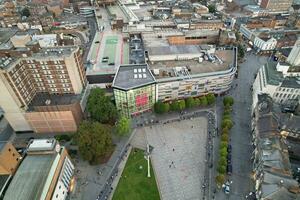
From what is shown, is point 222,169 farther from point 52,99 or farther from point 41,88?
point 41,88

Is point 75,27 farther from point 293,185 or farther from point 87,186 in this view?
point 293,185

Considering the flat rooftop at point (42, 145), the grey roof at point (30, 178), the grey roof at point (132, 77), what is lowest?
the grey roof at point (30, 178)

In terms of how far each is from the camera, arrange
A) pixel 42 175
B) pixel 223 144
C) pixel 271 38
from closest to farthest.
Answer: pixel 42 175 → pixel 223 144 → pixel 271 38

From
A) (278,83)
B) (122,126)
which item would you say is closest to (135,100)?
(122,126)

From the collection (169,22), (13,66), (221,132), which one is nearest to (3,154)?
(13,66)

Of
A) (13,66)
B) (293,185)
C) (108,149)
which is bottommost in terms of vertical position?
(108,149)

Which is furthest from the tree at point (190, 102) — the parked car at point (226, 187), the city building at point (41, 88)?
the city building at point (41, 88)

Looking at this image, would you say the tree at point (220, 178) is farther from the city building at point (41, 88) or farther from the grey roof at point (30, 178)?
the city building at point (41, 88)
